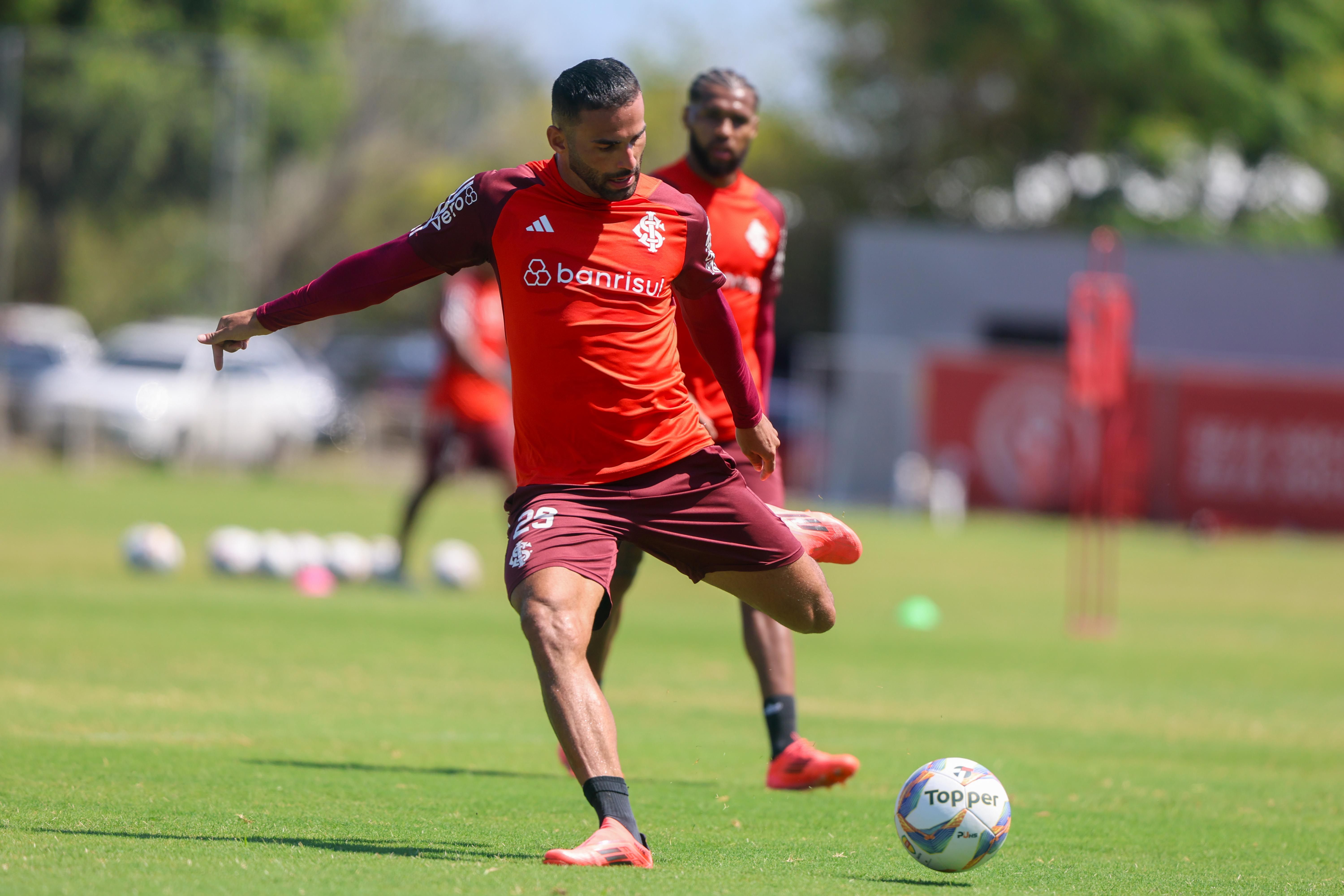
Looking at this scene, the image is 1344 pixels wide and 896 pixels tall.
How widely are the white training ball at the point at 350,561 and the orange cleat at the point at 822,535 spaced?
9.13 m

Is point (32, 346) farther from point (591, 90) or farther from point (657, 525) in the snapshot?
point (591, 90)

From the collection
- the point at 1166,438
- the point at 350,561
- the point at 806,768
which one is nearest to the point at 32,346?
the point at 350,561

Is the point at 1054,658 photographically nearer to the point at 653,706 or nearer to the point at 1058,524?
the point at 653,706

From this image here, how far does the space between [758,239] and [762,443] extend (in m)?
1.66

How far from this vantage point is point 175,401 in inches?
1099

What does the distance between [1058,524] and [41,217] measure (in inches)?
721

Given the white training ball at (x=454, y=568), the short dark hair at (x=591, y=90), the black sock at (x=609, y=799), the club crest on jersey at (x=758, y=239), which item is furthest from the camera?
the white training ball at (x=454, y=568)

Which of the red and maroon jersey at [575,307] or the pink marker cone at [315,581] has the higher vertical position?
the red and maroon jersey at [575,307]

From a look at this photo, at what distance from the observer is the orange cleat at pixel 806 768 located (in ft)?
22.8

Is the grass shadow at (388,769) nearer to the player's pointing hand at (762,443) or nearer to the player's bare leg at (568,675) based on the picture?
the player's pointing hand at (762,443)

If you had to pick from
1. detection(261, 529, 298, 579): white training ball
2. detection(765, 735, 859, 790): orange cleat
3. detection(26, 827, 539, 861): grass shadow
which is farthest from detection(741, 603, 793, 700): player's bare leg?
detection(261, 529, 298, 579): white training ball

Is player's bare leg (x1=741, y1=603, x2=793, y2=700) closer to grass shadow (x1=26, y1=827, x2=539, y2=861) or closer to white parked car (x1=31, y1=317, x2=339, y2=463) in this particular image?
grass shadow (x1=26, y1=827, x2=539, y2=861)

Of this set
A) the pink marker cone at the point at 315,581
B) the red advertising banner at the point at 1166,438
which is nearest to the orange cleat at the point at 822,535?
the pink marker cone at the point at 315,581

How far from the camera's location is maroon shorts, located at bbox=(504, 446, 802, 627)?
5.23 m
